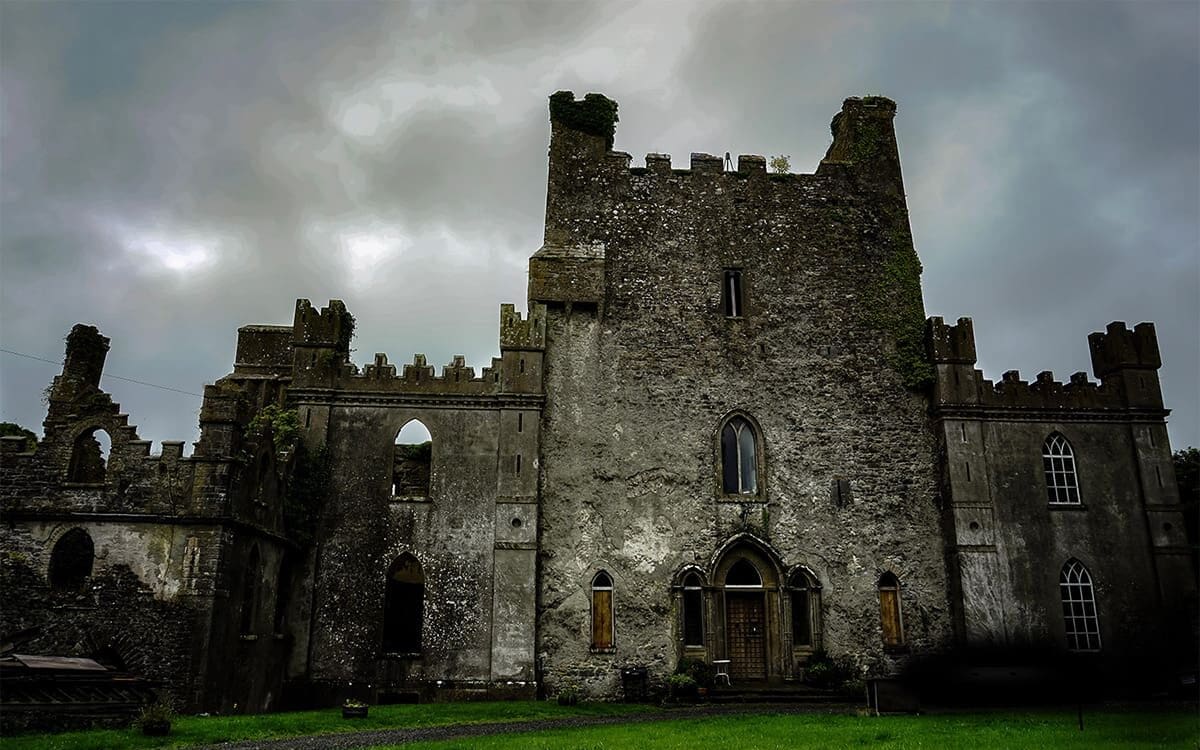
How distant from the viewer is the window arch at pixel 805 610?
75.4ft

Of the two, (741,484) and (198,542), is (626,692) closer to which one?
(741,484)

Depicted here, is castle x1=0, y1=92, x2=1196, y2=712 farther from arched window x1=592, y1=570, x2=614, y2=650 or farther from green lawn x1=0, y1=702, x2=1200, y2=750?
green lawn x1=0, y1=702, x2=1200, y2=750

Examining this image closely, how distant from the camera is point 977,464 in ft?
79.2

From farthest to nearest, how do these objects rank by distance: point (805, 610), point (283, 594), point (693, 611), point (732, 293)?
point (732, 293)
point (805, 610)
point (693, 611)
point (283, 594)

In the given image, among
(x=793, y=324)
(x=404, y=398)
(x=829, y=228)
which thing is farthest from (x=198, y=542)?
(x=829, y=228)

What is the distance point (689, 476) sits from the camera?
2389 centimetres

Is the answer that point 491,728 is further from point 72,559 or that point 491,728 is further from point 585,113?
point 585,113

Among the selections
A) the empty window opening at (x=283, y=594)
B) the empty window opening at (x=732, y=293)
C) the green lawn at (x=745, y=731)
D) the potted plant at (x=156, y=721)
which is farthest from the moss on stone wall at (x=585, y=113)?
the potted plant at (x=156, y=721)

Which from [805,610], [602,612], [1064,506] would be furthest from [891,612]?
[602,612]

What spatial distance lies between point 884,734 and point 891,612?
10.2 meters

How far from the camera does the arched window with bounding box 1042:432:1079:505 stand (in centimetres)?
2417

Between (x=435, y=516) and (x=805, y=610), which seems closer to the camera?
(x=435, y=516)

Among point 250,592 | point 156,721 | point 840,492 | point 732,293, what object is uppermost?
point 732,293

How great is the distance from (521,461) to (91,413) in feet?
32.8
